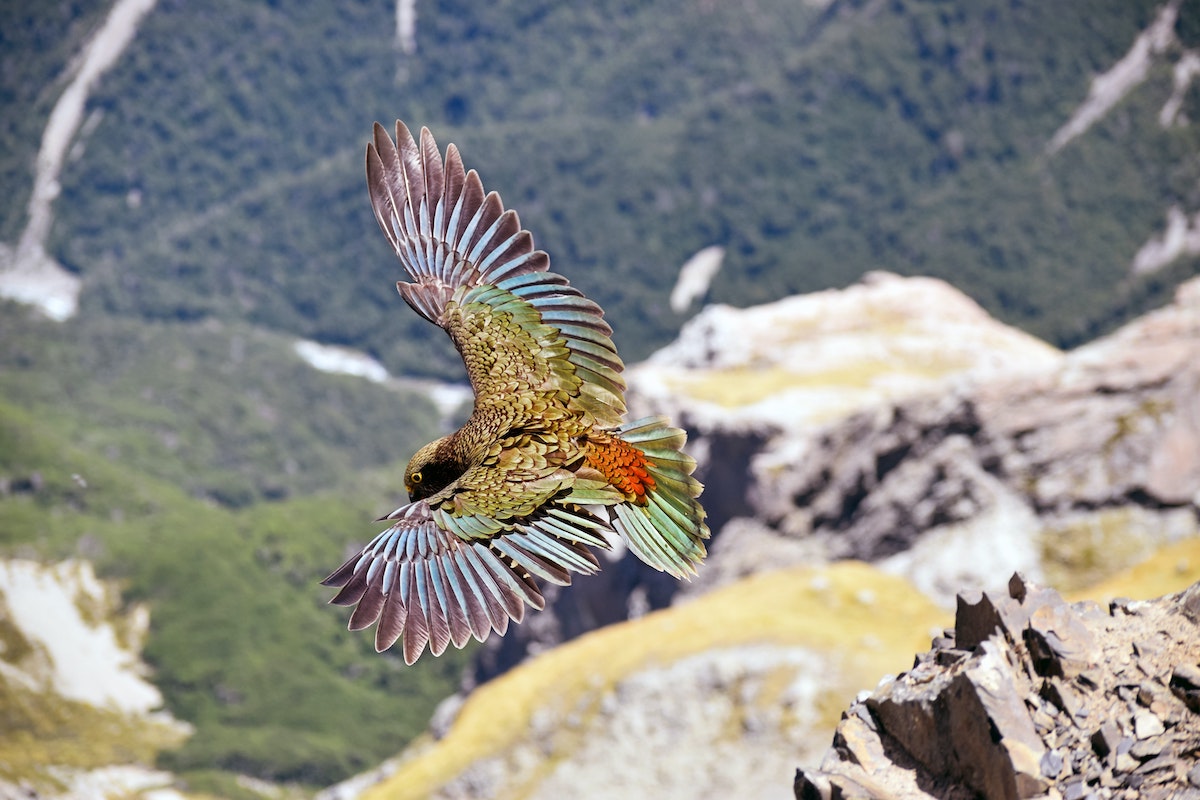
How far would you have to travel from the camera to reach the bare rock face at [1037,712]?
15398 millimetres

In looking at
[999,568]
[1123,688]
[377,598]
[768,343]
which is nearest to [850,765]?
[1123,688]

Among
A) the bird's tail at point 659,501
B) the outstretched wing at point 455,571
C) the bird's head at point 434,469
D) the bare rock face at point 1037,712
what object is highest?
the bird's head at point 434,469

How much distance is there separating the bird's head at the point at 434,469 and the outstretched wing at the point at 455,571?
1.44 meters

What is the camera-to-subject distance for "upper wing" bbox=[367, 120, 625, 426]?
17.8 m

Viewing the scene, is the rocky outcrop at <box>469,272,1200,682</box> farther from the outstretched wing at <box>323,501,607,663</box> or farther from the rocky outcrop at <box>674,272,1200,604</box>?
the outstretched wing at <box>323,501,607,663</box>

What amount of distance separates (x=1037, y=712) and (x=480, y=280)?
8.88m

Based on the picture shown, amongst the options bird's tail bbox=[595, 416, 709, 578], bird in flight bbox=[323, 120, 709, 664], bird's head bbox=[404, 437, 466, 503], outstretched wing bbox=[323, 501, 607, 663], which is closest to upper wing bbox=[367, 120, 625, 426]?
bird in flight bbox=[323, 120, 709, 664]

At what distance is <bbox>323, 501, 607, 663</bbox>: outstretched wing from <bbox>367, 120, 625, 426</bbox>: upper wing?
2.29 m

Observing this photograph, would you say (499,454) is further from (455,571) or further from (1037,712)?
(1037,712)

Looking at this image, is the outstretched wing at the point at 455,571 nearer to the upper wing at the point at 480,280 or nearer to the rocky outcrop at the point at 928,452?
the upper wing at the point at 480,280

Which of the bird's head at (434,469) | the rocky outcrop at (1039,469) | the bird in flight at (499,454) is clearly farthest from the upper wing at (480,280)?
the rocky outcrop at (1039,469)

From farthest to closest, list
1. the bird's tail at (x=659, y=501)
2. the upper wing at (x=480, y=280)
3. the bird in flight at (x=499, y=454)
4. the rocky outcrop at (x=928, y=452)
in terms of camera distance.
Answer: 1. the rocky outcrop at (x=928, y=452)
2. the upper wing at (x=480, y=280)
3. the bird's tail at (x=659, y=501)
4. the bird in flight at (x=499, y=454)

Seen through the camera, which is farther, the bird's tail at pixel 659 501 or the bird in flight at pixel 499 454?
the bird's tail at pixel 659 501

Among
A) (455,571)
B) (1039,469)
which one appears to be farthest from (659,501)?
(1039,469)
